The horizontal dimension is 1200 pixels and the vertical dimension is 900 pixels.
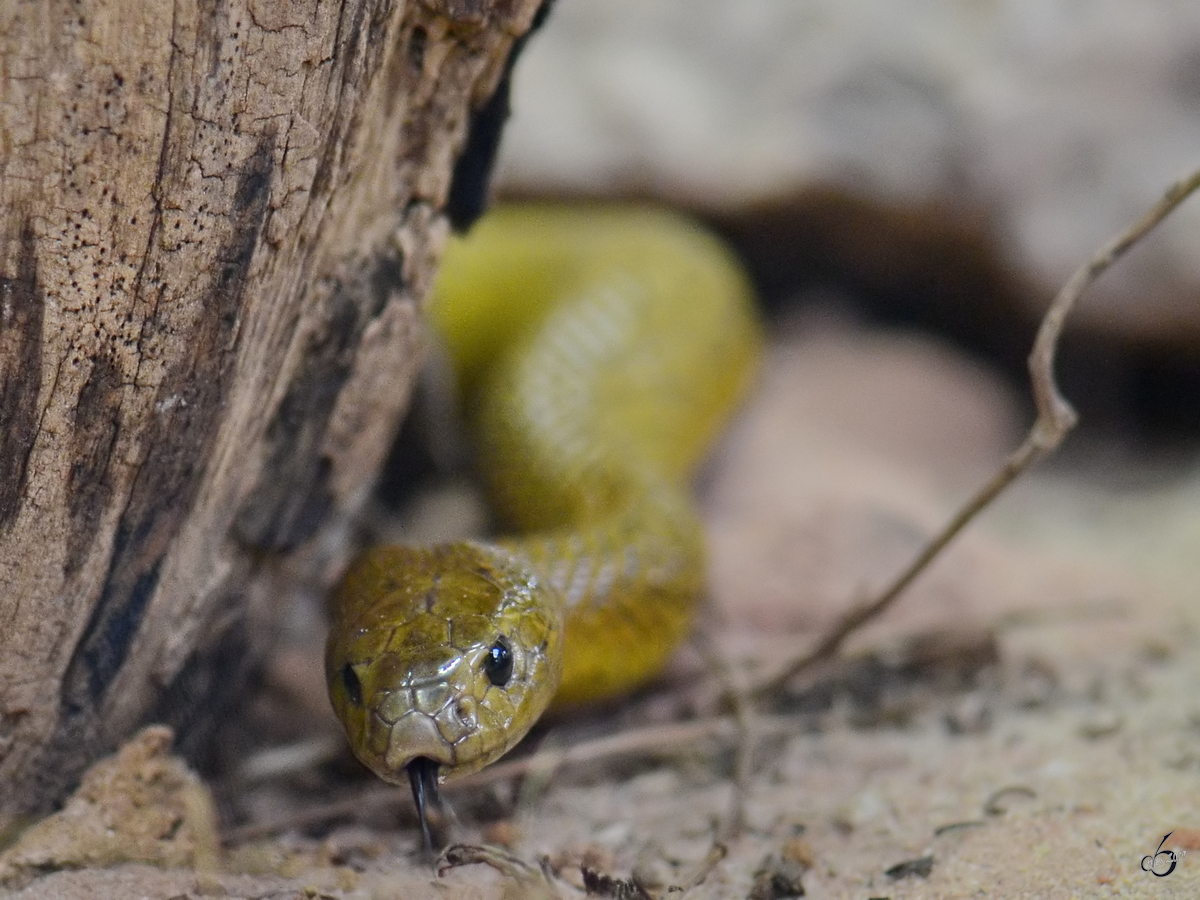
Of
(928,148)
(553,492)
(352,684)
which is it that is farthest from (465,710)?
(928,148)

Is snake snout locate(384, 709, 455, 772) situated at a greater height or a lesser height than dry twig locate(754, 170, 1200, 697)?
lesser

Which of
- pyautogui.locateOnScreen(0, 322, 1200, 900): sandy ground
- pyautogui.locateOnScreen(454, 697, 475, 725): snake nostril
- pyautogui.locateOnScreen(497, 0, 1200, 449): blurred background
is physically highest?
pyautogui.locateOnScreen(497, 0, 1200, 449): blurred background

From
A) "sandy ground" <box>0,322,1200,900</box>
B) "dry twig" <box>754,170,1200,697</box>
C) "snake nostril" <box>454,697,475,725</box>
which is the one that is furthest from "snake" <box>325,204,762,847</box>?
"dry twig" <box>754,170,1200,697</box>

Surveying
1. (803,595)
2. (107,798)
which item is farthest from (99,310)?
(803,595)

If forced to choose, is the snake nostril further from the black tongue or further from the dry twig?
the dry twig

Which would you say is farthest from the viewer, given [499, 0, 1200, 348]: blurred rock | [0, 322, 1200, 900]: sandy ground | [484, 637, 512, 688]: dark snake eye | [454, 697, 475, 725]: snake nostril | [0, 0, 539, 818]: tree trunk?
[499, 0, 1200, 348]: blurred rock

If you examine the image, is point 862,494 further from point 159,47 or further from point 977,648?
point 159,47

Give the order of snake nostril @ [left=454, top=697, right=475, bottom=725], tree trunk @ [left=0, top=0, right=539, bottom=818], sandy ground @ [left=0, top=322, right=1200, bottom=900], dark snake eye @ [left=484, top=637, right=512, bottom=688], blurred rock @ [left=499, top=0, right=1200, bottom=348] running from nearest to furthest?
tree trunk @ [left=0, top=0, right=539, bottom=818], sandy ground @ [left=0, top=322, right=1200, bottom=900], snake nostril @ [left=454, top=697, right=475, bottom=725], dark snake eye @ [left=484, top=637, right=512, bottom=688], blurred rock @ [left=499, top=0, right=1200, bottom=348]
